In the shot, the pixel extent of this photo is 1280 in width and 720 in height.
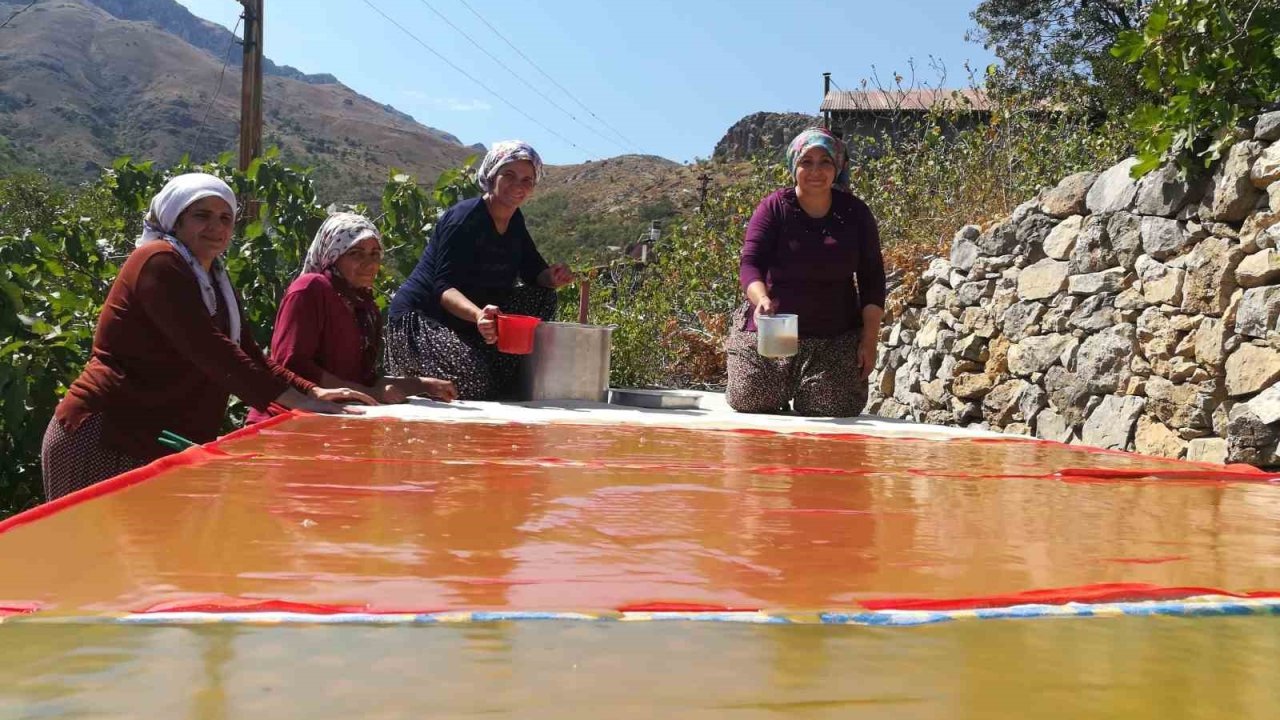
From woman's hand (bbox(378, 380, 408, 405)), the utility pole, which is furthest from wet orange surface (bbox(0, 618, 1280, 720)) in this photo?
the utility pole

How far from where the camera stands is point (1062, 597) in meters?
1.10

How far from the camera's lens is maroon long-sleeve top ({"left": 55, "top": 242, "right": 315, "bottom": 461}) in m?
2.63

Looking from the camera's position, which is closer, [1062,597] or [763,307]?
[1062,597]

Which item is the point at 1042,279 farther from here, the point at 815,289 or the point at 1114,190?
the point at 815,289

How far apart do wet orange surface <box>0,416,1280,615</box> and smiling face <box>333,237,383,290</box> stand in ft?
3.97

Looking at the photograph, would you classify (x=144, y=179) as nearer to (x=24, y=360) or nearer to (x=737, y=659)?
(x=24, y=360)

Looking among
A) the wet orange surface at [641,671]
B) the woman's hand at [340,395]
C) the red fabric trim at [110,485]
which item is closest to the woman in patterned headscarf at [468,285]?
the woman's hand at [340,395]

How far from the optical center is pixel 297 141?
66312 millimetres

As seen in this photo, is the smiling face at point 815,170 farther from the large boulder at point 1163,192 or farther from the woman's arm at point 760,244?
the large boulder at point 1163,192

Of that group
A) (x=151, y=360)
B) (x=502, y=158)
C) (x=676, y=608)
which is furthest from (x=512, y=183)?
(x=676, y=608)

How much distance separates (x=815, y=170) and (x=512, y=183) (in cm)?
106

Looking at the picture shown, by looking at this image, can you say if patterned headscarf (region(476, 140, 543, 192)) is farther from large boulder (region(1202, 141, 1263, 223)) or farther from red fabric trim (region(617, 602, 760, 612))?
red fabric trim (region(617, 602, 760, 612))

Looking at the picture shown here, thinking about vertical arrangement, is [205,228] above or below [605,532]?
above

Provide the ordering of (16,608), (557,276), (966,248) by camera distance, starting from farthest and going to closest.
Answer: (966,248), (557,276), (16,608)
